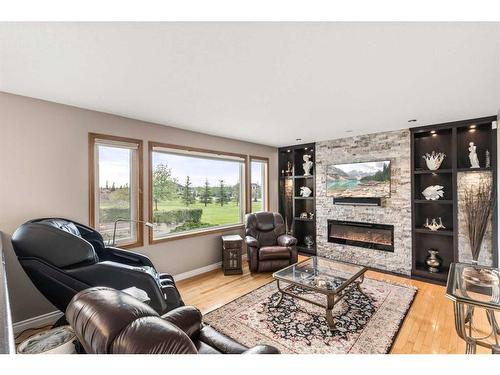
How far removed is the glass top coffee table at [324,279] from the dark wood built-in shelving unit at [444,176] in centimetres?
155

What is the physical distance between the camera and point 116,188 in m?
3.12

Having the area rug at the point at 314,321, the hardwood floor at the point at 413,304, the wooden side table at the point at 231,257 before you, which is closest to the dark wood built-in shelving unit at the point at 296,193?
the hardwood floor at the point at 413,304

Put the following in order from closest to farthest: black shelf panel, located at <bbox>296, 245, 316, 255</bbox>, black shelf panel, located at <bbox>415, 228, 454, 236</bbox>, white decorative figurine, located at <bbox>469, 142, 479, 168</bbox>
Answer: white decorative figurine, located at <bbox>469, 142, 479, 168</bbox>, black shelf panel, located at <bbox>415, 228, 454, 236</bbox>, black shelf panel, located at <bbox>296, 245, 316, 255</bbox>

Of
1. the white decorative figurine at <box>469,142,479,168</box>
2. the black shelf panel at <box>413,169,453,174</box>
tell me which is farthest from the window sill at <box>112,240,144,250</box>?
the white decorative figurine at <box>469,142,479,168</box>

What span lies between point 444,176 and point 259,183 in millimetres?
3268

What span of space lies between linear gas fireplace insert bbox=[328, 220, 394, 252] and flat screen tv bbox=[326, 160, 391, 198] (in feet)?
1.80

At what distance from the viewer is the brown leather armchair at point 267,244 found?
12.5ft

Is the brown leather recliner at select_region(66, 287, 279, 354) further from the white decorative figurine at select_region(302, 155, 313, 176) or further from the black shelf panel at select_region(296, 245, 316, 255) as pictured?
the white decorative figurine at select_region(302, 155, 313, 176)

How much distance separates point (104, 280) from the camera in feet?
6.55

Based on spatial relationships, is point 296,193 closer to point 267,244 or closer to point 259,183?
point 259,183

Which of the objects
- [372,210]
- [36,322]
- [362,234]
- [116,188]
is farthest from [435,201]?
[36,322]

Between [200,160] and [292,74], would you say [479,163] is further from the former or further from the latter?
[200,160]

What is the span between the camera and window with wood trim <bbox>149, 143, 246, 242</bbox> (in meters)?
3.54

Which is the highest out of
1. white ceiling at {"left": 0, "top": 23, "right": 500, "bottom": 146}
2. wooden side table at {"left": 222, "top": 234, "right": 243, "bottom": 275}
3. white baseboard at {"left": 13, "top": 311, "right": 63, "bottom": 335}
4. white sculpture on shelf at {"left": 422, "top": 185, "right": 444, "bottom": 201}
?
white ceiling at {"left": 0, "top": 23, "right": 500, "bottom": 146}
